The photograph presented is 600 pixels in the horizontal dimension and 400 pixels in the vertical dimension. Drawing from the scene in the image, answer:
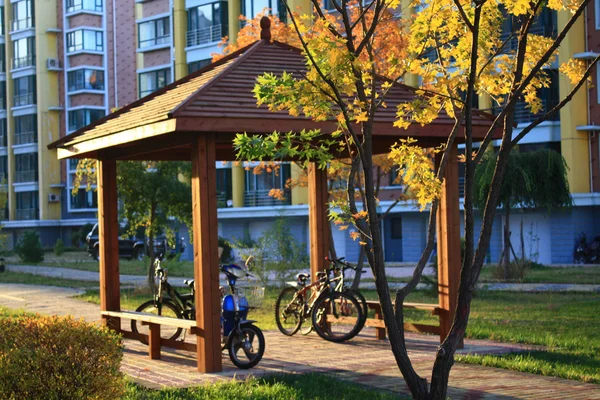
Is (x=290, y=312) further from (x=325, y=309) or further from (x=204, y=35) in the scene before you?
(x=204, y=35)

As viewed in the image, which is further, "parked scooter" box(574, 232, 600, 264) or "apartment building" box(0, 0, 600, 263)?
"apartment building" box(0, 0, 600, 263)

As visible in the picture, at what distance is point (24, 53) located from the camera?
67.1m

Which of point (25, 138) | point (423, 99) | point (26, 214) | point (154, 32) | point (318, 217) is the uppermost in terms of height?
point (154, 32)

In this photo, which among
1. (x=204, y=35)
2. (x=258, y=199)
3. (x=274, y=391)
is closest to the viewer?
(x=274, y=391)

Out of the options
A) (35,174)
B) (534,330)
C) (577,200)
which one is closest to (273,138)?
(534,330)

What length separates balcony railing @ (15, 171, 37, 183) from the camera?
6662cm

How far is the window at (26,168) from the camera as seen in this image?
218 ft

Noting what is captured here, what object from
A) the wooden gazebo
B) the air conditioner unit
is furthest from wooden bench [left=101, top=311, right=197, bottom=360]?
the air conditioner unit

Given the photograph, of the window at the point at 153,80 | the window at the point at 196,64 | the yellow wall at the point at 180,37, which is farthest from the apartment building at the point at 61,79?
the window at the point at 196,64

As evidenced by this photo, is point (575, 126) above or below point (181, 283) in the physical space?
above

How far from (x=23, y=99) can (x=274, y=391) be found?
2424 inches

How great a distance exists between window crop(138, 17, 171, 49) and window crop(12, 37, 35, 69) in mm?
14198

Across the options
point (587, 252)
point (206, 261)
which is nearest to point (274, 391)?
point (206, 261)

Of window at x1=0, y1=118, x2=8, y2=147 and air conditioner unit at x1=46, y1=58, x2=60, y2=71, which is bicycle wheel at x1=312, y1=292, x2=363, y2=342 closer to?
air conditioner unit at x1=46, y1=58, x2=60, y2=71
